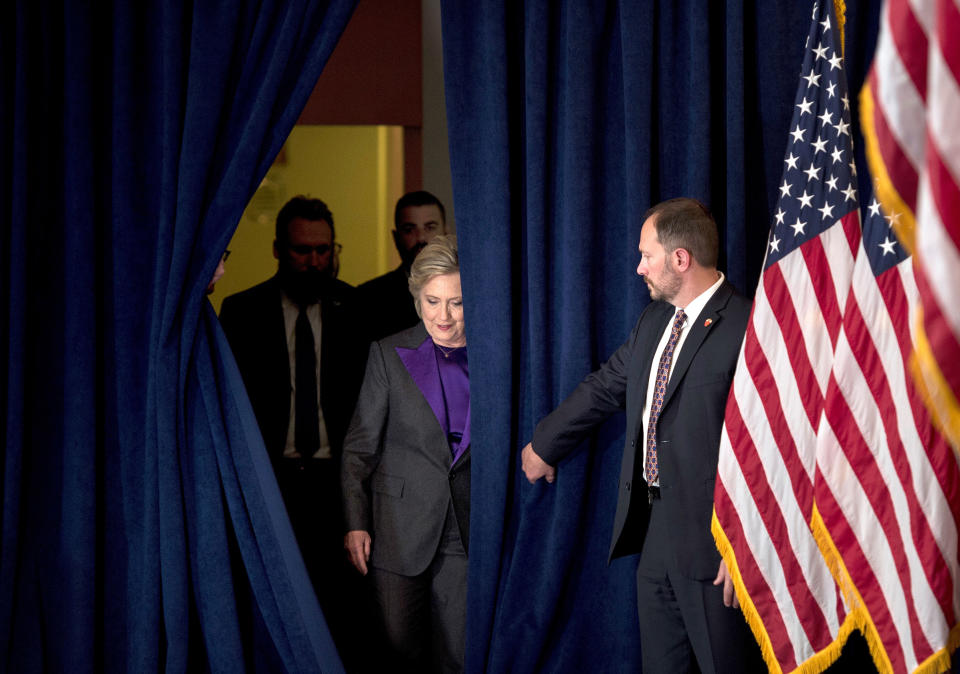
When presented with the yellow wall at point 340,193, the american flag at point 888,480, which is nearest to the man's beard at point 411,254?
the yellow wall at point 340,193

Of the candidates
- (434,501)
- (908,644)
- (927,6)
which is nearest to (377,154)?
(434,501)

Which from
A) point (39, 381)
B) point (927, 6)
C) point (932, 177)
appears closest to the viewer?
point (932, 177)

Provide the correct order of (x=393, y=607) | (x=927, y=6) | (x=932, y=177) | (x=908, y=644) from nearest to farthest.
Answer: (x=932, y=177) → (x=927, y=6) → (x=908, y=644) → (x=393, y=607)

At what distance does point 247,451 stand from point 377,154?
285 cm

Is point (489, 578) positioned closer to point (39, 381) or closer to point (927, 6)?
point (39, 381)

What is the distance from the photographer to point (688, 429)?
2.45 meters

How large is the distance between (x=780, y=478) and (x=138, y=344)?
2078 mm

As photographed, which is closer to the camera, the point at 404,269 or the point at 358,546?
the point at 358,546

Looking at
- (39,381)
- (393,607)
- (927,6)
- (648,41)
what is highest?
(648,41)

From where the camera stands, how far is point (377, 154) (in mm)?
5473

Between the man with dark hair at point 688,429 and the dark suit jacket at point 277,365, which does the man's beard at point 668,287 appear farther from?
the dark suit jacket at point 277,365

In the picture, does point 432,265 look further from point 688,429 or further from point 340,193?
point 340,193

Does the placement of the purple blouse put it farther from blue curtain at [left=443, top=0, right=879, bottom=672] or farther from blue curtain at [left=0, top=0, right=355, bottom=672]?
blue curtain at [left=0, top=0, right=355, bottom=672]

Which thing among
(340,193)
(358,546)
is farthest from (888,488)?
(340,193)
